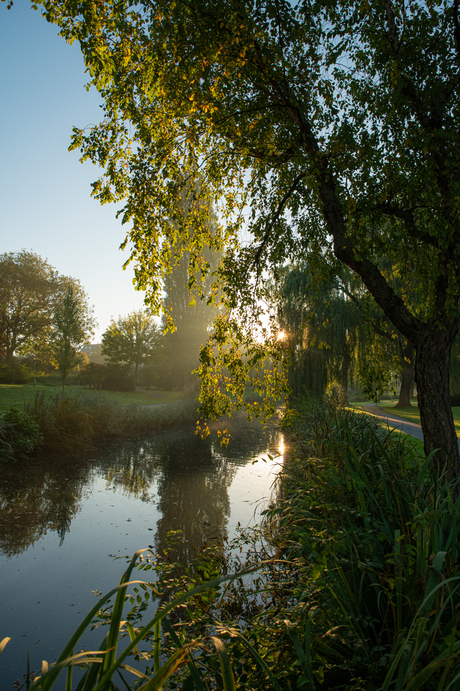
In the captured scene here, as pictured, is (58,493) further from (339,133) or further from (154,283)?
(339,133)

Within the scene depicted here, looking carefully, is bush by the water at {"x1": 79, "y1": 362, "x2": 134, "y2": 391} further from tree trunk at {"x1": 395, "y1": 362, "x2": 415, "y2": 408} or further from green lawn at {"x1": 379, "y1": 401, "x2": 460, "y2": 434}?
tree trunk at {"x1": 395, "y1": 362, "x2": 415, "y2": 408}

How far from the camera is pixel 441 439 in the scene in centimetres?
387

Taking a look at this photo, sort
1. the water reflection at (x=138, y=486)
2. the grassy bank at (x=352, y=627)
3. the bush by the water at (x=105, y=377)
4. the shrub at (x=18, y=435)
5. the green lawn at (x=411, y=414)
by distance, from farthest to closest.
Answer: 1. the bush by the water at (x=105, y=377)
2. the green lawn at (x=411, y=414)
3. the shrub at (x=18, y=435)
4. the water reflection at (x=138, y=486)
5. the grassy bank at (x=352, y=627)

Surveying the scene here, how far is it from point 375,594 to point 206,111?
15.2ft

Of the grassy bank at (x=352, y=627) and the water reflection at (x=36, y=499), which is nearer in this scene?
the grassy bank at (x=352, y=627)

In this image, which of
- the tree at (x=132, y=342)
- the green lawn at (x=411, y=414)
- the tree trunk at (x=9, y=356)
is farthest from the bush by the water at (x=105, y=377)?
the green lawn at (x=411, y=414)

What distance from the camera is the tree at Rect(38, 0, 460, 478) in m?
3.60

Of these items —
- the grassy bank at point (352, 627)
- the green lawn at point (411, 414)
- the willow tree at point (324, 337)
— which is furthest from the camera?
the green lawn at point (411, 414)

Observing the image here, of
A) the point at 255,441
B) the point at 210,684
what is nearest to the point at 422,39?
the point at 210,684

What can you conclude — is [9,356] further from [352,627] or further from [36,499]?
[352,627]

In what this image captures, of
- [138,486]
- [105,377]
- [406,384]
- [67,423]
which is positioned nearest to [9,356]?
[105,377]

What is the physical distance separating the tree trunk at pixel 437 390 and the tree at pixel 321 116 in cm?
1

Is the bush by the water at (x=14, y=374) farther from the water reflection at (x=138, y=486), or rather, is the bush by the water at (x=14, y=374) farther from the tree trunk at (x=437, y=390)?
the tree trunk at (x=437, y=390)

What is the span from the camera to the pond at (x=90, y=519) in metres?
3.85
